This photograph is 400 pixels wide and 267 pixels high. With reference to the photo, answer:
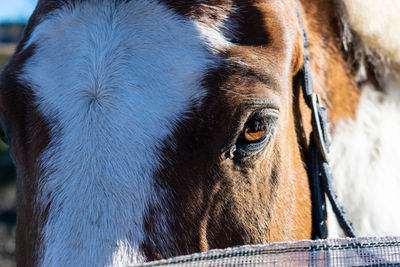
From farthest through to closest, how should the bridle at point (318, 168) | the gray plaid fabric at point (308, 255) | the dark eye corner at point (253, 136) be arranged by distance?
the bridle at point (318, 168) → the dark eye corner at point (253, 136) → the gray plaid fabric at point (308, 255)

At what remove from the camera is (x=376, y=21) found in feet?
7.39

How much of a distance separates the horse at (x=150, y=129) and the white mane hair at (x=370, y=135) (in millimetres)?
491

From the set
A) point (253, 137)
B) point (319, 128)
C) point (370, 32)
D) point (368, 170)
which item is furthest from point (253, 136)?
point (370, 32)

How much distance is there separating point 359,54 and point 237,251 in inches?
67.0

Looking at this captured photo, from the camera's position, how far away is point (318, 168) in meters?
1.94

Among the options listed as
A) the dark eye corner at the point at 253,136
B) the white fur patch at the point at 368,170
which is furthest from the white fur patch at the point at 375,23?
the dark eye corner at the point at 253,136

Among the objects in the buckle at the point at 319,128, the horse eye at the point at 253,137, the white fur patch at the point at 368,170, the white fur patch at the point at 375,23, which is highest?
the white fur patch at the point at 375,23

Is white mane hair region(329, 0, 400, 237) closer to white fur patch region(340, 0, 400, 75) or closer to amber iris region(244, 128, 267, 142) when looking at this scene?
white fur patch region(340, 0, 400, 75)

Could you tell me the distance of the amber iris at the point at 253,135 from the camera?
153 centimetres

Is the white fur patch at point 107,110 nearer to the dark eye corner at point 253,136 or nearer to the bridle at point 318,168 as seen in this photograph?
the dark eye corner at point 253,136

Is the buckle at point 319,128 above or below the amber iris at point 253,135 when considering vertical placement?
below

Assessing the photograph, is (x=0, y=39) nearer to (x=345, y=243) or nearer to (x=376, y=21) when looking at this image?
(x=376, y=21)

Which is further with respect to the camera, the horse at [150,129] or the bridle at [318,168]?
the bridle at [318,168]

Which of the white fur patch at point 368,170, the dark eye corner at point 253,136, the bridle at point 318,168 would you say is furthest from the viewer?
the white fur patch at point 368,170
